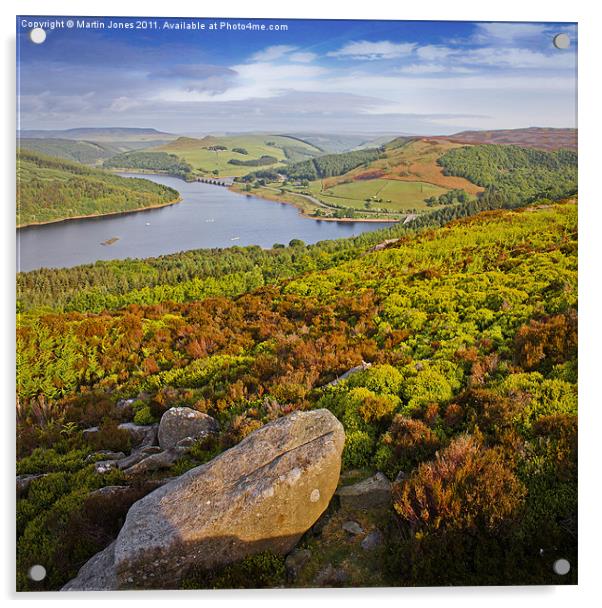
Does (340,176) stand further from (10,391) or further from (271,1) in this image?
(10,391)

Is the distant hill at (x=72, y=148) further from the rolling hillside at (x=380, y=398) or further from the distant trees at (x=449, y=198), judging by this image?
the distant trees at (x=449, y=198)

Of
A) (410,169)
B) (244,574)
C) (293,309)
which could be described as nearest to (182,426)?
(244,574)

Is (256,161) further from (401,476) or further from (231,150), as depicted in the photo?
(401,476)

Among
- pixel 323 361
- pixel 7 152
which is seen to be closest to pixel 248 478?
pixel 323 361

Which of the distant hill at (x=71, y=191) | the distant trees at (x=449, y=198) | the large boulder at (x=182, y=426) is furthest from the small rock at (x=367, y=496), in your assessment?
the distant trees at (x=449, y=198)

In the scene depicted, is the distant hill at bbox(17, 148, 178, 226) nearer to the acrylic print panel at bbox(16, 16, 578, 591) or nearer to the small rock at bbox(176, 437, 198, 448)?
the acrylic print panel at bbox(16, 16, 578, 591)
